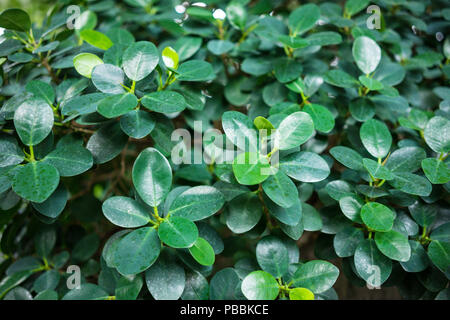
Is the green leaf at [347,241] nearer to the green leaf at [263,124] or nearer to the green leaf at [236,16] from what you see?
the green leaf at [263,124]

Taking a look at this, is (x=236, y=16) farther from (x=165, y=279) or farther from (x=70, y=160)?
(x=165, y=279)

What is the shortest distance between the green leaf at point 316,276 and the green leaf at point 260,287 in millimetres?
56

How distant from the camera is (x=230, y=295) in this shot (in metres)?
0.71

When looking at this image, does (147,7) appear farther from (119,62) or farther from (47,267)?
(47,267)

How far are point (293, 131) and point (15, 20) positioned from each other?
749 millimetres

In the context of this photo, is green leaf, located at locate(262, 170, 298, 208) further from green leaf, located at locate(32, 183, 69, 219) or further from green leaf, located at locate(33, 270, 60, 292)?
green leaf, located at locate(33, 270, 60, 292)

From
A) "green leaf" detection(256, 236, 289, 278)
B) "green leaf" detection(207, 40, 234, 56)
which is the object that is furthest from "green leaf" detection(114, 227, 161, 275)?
"green leaf" detection(207, 40, 234, 56)

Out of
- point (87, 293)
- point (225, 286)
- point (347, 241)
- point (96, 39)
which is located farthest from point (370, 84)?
point (87, 293)

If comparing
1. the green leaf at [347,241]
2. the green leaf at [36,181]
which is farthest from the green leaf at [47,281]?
the green leaf at [347,241]

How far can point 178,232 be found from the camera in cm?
Result: 63

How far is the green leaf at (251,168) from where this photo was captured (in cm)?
63

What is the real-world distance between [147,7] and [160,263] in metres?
0.92

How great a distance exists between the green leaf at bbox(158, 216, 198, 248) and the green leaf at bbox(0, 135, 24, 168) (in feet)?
1.14

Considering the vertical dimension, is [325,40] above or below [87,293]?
above
